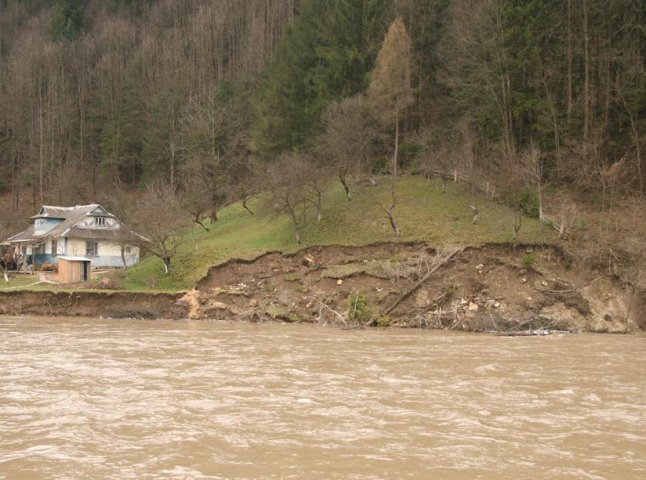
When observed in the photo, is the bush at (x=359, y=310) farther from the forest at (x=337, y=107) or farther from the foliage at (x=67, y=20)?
the foliage at (x=67, y=20)

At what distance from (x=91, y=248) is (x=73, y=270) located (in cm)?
1044

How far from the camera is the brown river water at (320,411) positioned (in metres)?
8.83

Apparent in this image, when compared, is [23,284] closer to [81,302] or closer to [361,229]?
[81,302]

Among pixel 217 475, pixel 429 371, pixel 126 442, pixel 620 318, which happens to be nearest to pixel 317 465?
pixel 217 475

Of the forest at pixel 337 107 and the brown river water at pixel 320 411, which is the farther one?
the forest at pixel 337 107

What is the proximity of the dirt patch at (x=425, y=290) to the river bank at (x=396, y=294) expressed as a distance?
5 centimetres

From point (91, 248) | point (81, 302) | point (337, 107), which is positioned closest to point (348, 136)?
point (337, 107)

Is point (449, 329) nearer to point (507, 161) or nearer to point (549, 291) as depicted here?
point (549, 291)

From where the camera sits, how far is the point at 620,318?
27.8 metres

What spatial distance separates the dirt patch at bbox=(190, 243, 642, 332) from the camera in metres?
28.4

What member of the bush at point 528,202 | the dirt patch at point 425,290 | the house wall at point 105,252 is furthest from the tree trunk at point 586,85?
the house wall at point 105,252

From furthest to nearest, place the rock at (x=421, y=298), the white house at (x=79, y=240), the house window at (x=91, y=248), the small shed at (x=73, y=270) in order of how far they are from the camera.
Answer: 1. the house window at (x=91, y=248)
2. the white house at (x=79, y=240)
3. the small shed at (x=73, y=270)
4. the rock at (x=421, y=298)

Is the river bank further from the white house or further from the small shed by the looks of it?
the white house

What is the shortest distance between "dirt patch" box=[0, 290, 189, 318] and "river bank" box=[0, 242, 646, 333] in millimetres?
55
